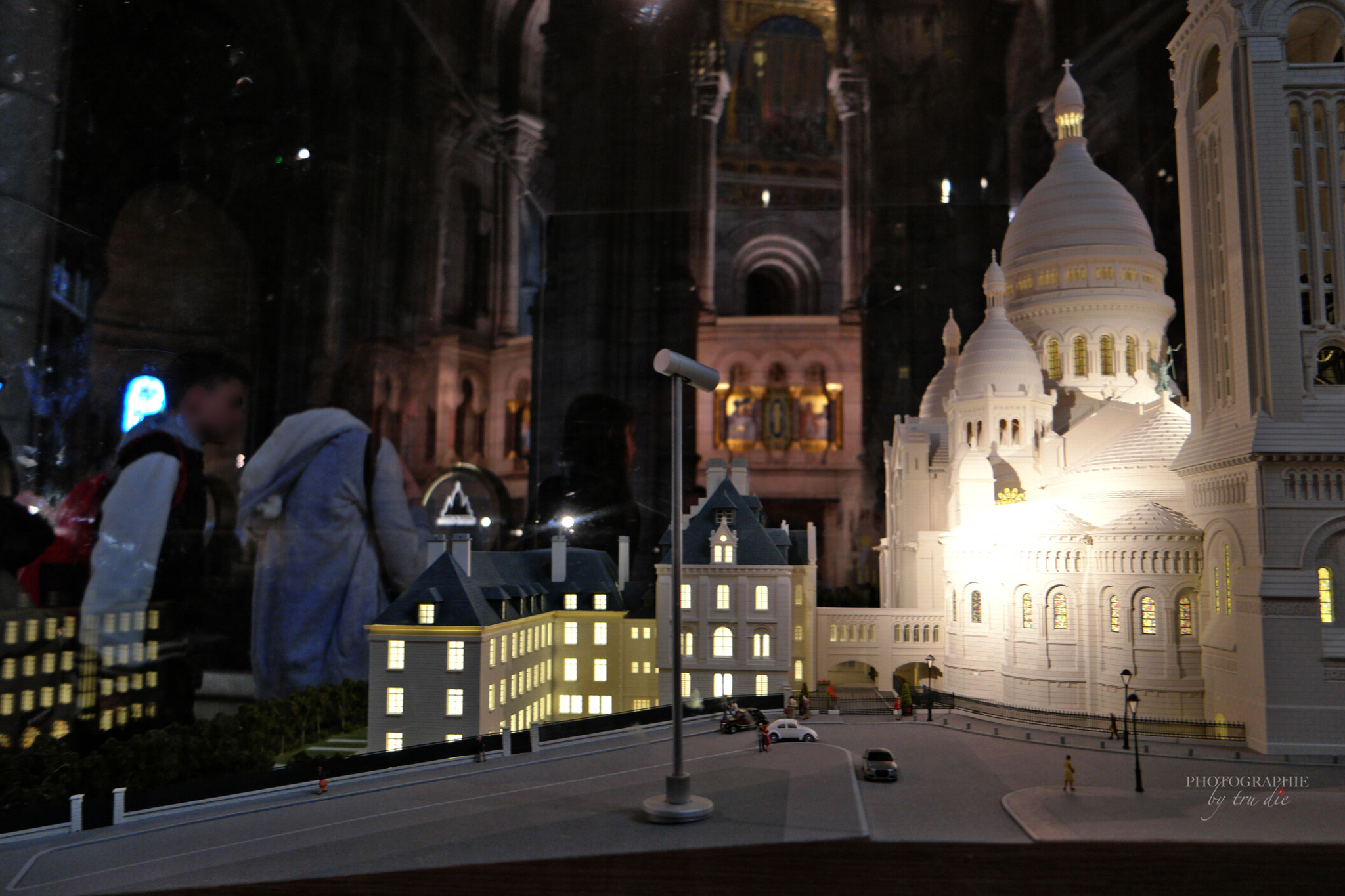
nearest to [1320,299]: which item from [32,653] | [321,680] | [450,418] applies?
[450,418]

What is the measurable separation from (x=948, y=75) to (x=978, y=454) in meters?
15.4

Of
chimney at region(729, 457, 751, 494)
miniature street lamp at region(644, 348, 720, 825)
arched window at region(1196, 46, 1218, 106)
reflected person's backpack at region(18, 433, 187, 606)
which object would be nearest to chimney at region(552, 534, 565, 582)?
chimney at region(729, 457, 751, 494)

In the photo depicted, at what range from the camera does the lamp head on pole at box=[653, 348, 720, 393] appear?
563 inches

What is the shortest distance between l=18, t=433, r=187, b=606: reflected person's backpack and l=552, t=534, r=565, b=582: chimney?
13.9 m

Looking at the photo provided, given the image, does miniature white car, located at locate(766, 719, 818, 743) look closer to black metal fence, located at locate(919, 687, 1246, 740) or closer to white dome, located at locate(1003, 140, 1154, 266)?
black metal fence, located at locate(919, 687, 1246, 740)

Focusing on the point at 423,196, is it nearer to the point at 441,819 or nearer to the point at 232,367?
the point at 232,367

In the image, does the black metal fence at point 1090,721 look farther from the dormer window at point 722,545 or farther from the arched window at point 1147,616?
the dormer window at point 722,545

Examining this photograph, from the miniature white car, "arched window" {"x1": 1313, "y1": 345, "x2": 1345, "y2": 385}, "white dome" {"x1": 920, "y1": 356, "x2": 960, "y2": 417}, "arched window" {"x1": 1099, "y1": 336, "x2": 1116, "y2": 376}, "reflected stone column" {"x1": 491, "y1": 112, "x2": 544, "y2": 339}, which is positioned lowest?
the miniature white car

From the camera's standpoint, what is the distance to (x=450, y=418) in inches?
1373

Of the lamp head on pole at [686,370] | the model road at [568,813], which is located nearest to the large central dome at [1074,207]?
the model road at [568,813]

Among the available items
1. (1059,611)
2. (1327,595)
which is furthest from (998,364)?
(1327,595)

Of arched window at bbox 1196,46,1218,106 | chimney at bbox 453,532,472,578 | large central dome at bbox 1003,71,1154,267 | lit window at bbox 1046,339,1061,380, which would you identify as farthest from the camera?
lit window at bbox 1046,339,1061,380

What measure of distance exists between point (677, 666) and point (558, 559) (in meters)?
17.9

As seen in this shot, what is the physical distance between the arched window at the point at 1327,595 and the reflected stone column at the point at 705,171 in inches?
855
